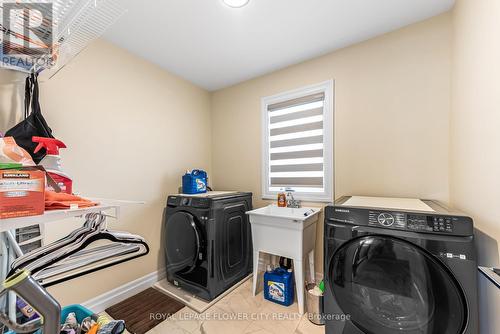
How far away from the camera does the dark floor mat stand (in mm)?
1635

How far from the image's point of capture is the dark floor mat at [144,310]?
64.4 inches

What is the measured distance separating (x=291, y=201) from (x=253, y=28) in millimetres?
1680

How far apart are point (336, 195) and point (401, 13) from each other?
1.58 metres

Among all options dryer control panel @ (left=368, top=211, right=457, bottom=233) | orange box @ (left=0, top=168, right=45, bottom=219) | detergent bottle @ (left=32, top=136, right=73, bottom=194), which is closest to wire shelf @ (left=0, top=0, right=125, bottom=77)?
detergent bottle @ (left=32, top=136, right=73, bottom=194)

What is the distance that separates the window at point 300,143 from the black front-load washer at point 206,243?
1.92 feet

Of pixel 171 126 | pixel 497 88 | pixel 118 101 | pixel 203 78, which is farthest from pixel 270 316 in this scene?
pixel 203 78

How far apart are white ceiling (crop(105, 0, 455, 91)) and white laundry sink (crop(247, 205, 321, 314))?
1.61 m

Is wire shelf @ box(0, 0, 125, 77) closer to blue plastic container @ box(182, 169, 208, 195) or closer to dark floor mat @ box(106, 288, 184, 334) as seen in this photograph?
blue plastic container @ box(182, 169, 208, 195)

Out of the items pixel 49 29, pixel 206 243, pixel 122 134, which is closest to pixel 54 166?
pixel 49 29

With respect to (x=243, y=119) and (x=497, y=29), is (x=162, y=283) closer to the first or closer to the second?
(x=243, y=119)

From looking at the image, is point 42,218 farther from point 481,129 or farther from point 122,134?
point 481,129

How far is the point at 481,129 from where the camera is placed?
1.08m

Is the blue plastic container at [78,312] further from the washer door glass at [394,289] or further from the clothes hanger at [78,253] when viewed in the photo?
the washer door glass at [394,289]

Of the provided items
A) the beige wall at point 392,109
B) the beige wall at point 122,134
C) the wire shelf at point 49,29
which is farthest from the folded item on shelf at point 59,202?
the beige wall at point 392,109
